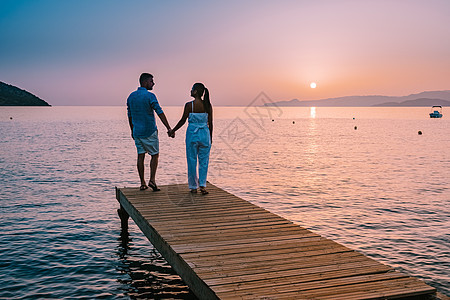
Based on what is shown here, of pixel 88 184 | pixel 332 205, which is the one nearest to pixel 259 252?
pixel 332 205

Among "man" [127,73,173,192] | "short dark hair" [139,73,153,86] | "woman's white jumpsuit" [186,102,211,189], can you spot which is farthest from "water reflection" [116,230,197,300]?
"short dark hair" [139,73,153,86]

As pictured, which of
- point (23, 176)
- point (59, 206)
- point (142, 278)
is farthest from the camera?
point (23, 176)

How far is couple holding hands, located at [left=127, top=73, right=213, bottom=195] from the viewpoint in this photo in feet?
30.6

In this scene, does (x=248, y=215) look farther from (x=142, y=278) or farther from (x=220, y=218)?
(x=142, y=278)

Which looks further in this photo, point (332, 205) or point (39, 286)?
point (332, 205)

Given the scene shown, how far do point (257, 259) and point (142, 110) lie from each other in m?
5.18

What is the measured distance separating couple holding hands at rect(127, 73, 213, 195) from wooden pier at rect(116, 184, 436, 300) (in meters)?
1.30

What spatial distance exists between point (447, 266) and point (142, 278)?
716 centimetres

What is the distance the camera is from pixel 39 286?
8.58m

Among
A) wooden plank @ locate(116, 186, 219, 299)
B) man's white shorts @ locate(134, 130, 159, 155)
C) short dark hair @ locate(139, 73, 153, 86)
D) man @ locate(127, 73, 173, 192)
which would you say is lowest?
wooden plank @ locate(116, 186, 219, 299)

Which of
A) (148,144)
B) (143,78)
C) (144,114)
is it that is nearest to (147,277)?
(148,144)

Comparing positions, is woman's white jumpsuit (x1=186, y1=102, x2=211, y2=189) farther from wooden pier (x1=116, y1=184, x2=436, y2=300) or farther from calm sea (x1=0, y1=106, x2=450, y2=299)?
calm sea (x1=0, y1=106, x2=450, y2=299)

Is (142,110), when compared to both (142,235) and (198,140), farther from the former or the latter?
(142,235)

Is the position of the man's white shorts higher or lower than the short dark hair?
lower
